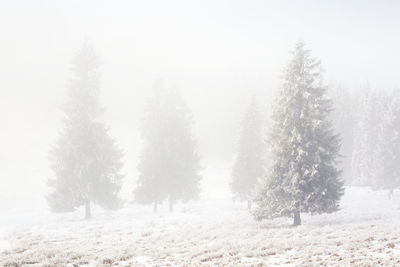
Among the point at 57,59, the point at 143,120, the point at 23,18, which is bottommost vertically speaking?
the point at 143,120

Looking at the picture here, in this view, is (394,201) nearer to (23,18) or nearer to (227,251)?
(227,251)

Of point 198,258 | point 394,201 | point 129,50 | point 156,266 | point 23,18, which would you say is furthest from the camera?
point 23,18

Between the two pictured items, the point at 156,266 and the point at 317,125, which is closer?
the point at 156,266

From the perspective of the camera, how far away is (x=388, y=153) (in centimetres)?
3597

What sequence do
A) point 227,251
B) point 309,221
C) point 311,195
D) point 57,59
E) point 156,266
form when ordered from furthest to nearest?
point 57,59 < point 309,221 < point 311,195 < point 227,251 < point 156,266

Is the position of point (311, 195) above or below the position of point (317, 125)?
below

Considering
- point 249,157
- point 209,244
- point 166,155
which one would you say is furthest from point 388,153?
point 209,244

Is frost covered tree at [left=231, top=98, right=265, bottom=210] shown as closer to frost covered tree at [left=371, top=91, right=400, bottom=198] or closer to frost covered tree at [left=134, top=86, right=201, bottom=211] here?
frost covered tree at [left=134, top=86, right=201, bottom=211]

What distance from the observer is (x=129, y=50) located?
119000mm

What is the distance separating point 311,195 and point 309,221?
10.2ft

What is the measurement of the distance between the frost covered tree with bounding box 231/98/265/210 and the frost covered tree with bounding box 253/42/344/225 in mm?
13354

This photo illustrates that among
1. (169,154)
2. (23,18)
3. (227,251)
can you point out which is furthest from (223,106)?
(23,18)

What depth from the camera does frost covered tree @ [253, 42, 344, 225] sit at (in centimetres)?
1919

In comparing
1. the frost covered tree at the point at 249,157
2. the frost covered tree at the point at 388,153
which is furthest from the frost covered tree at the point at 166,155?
the frost covered tree at the point at 388,153
